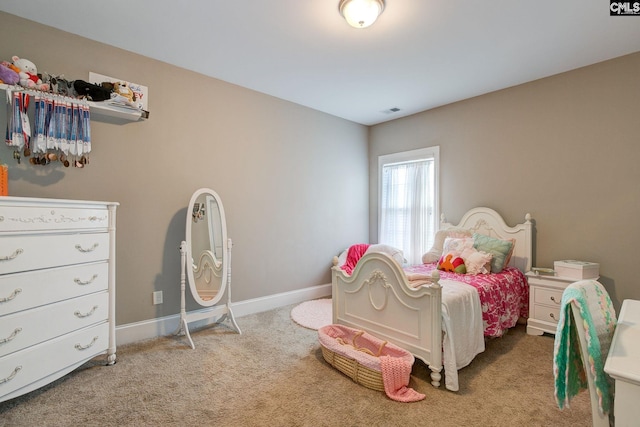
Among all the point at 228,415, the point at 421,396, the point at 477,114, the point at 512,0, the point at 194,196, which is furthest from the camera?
the point at 477,114

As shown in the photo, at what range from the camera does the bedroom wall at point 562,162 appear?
2.81m

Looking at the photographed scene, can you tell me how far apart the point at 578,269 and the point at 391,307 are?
182 cm

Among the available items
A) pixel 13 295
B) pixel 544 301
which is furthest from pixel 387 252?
pixel 13 295

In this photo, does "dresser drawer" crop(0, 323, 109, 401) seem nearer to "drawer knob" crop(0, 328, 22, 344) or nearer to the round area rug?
"drawer knob" crop(0, 328, 22, 344)

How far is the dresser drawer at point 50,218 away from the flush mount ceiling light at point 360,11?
2.25 meters

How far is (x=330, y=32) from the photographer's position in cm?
247

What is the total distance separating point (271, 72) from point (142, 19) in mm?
1188

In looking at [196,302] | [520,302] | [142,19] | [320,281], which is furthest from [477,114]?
[196,302]

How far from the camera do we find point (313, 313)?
361 centimetres

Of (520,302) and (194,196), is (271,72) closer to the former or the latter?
(194,196)

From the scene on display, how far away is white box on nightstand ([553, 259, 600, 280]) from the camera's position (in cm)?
273

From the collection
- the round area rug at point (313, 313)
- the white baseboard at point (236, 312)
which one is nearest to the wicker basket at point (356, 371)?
the round area rug at point (313, 313)

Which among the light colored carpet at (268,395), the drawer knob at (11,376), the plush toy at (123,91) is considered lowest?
the light colored carpet at (268,395)

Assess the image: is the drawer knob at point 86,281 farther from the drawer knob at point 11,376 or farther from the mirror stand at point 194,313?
the mirror stand at point 194,313
